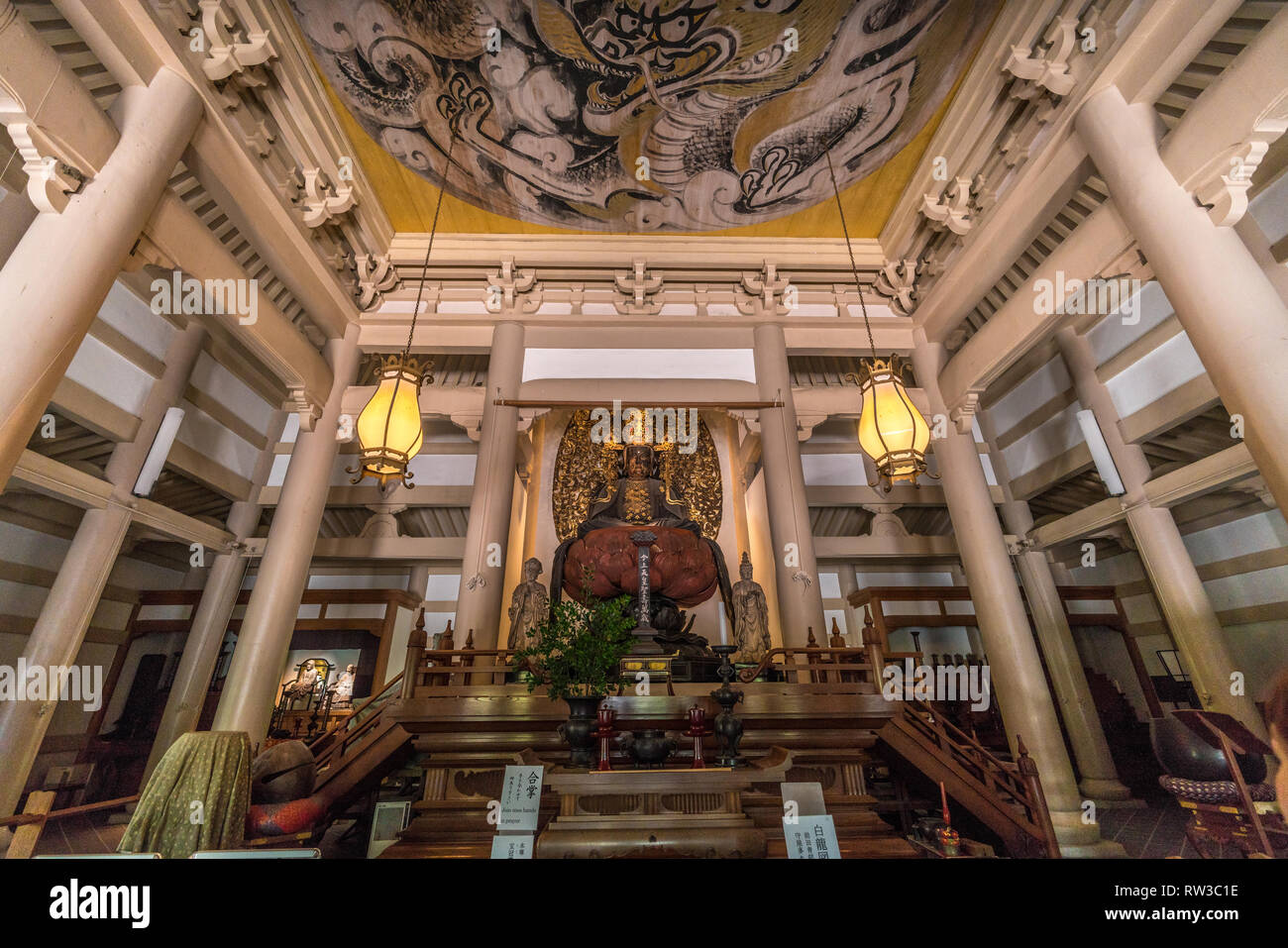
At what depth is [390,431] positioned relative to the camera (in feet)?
13.3

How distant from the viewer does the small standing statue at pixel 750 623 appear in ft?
14.9

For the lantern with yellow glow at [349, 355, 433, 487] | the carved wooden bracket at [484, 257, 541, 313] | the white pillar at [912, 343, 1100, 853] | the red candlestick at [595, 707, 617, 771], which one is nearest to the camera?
the red candlestick at [595, 707, 617, 771]

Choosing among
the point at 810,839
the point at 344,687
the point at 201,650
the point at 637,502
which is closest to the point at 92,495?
the point at 201,650

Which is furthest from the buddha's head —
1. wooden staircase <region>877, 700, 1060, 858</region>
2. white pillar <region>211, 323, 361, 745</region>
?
wooden staircase <region>877, 700, 1060, 858</region>

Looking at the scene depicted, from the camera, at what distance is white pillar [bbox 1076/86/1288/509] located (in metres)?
2.65

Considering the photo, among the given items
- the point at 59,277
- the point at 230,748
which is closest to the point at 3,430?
the point at 59,277

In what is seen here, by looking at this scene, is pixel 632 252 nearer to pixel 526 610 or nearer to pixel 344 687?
pixel 526 610

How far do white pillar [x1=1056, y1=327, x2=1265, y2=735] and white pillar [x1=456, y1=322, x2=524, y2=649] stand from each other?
602 centimetres

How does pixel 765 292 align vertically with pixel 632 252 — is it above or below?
below

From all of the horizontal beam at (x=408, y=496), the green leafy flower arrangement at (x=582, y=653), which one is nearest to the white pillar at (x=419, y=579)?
the horizontal beam at (x=408, y=496)

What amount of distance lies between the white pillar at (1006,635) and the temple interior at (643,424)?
4cm

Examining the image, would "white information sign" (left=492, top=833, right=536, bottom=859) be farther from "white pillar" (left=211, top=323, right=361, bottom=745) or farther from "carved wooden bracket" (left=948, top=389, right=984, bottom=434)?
"carved wooden bracket" (left=948, top=389, right=984, bottom=434)

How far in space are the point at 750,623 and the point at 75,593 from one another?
5772 millimetres
